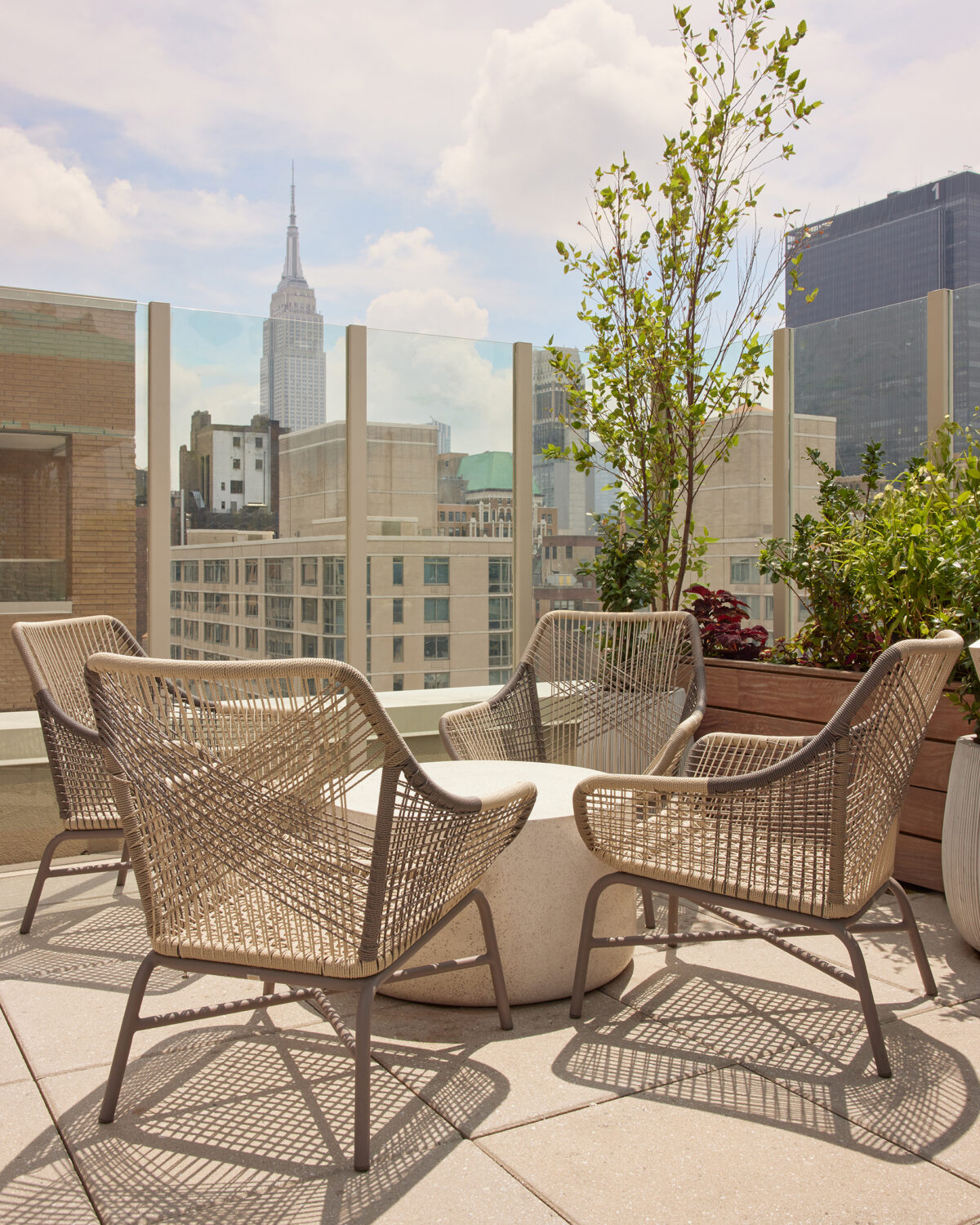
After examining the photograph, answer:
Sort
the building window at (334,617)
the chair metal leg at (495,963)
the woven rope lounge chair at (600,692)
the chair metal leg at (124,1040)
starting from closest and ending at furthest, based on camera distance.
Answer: the chair metal leg at (124,1040)
the chair metal leg at (495,963)
the woven rope lounge chair at (600,692)
the building window at (334,617)

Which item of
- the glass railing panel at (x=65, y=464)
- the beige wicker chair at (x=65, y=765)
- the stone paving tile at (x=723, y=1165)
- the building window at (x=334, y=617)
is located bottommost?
the stone paving tile at (x=723, y=1165)

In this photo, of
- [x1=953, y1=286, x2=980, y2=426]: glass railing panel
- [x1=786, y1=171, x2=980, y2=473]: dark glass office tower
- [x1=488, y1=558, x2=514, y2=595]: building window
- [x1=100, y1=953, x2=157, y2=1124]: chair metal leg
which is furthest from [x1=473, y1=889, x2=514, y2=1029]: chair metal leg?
[x1=953, y1=286, x2=980, y2=426]: glass railing panel

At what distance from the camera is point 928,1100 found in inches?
74.3

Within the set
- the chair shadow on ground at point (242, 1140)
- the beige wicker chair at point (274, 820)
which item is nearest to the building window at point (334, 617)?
the chair shadow on ground at point (242, 1140)

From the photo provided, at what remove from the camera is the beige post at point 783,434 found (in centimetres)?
496

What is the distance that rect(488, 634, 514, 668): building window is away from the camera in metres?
4.57

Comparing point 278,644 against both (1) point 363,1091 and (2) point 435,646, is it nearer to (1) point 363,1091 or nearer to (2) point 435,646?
(2) point 435,646

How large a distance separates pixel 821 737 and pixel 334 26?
445cm

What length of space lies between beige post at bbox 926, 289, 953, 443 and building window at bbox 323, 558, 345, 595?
274cm

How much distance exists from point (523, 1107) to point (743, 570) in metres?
3.48

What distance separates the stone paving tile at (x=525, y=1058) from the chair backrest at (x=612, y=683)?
3.85 feet

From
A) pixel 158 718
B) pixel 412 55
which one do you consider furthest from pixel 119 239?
pixel 158 718

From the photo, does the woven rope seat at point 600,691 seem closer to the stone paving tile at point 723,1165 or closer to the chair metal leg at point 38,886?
the chair metal leg at point 38,886

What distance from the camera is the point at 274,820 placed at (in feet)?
5.47
